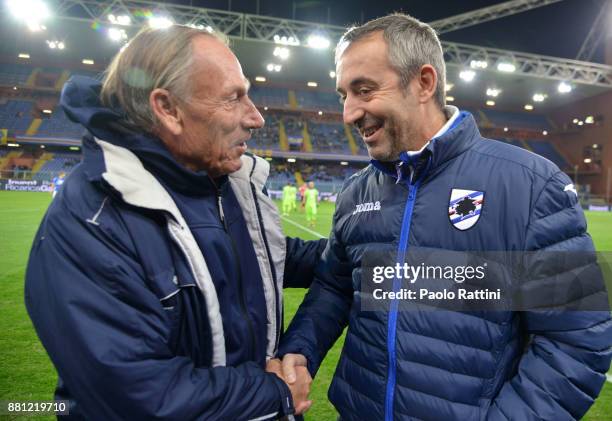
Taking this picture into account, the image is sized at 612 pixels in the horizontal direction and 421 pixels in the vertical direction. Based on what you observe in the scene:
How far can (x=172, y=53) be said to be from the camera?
4.34ft

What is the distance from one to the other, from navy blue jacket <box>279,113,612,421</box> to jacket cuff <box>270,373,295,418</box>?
27 cm

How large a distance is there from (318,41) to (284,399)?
26611 mm

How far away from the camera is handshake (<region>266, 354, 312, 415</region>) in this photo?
1397mm

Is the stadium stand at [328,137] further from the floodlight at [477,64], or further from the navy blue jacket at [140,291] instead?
the navy blue jacket at [140,291]

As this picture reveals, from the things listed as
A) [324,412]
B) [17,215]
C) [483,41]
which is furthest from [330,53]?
[324,412]

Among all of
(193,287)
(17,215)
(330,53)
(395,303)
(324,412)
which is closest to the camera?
(193,287)

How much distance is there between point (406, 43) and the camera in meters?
1.55

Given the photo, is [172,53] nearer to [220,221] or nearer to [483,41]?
[220,221]

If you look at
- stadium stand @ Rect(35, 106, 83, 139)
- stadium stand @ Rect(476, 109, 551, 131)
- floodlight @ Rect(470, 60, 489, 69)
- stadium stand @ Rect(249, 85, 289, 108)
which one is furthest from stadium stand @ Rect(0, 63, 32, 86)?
stadium stand @ Rect(476, 109, 551, 131)

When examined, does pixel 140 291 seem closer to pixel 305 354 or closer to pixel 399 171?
pixel 305 354

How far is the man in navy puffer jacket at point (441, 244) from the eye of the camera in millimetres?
1266

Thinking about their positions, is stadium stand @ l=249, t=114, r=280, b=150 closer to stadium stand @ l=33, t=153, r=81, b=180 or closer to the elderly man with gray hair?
stadium stand @ l=33, t=153, r=81, b=180

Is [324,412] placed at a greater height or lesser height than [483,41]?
lesser

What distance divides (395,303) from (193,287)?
2.25 feet
